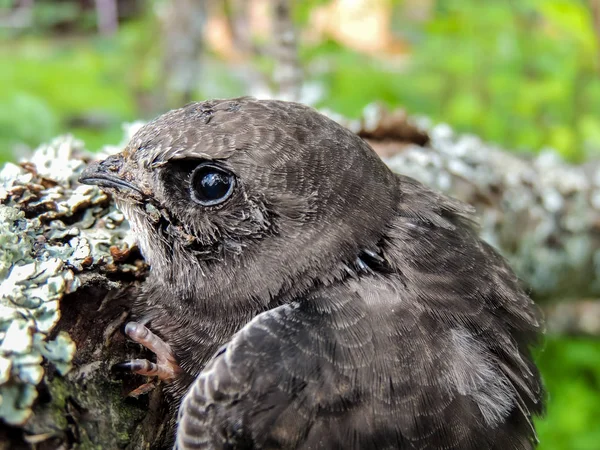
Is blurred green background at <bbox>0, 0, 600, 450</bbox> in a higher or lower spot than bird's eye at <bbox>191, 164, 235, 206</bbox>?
lower

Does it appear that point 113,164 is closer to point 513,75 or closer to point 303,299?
point 303,299

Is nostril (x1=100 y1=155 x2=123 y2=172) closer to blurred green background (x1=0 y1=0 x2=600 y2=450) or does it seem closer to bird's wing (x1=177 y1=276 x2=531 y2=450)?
bird's wing (x1=177 y1=276 x2=531 y2=450)

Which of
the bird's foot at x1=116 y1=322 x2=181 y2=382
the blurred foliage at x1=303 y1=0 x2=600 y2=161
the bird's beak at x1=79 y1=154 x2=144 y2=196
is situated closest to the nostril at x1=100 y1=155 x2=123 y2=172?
the bird's beak at x1=79 y1=154 x2=144 y2=196

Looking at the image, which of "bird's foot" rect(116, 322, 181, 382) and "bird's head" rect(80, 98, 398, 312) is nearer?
"bird's foot" rect(116, 322, 181, 382)

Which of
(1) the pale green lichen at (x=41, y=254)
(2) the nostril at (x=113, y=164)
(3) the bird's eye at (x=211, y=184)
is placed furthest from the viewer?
(2) the nostril at (x=113, y=164)

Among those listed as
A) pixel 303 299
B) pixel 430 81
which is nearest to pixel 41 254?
pixel 303 299

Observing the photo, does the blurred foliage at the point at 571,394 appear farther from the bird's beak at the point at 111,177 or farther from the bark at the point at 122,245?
the bird's beak at the point at 111,177

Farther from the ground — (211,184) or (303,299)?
(211,184)

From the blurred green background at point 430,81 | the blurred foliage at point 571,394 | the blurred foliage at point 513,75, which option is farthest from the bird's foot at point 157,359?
the blurred foliage at point 513,75
